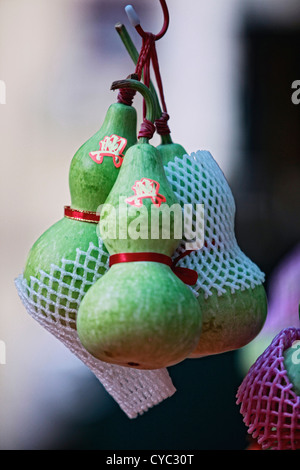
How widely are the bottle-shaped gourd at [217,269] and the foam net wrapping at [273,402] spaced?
4.4 inches

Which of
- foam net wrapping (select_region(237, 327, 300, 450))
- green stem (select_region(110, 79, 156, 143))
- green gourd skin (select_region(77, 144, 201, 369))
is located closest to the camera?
green gourd skin (select_region(77, 144, 201, 369))

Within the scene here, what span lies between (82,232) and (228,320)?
29 centimetres

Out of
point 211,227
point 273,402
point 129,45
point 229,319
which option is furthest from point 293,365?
point 129,45

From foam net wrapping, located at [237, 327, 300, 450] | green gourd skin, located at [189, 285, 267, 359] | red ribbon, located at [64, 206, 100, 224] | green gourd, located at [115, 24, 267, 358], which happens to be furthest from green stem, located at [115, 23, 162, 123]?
foam net wrapping, located at [237, 327, 300, 450]

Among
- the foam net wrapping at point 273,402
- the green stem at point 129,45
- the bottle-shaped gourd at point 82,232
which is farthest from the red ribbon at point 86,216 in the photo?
the foam net wrapping at point 273,402

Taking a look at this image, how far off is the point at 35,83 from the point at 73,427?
1274mm

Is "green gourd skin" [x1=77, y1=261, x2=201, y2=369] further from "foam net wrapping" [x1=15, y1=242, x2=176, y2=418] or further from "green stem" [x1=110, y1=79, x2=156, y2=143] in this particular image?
"green stem" [x1=110, y1=79, x2=156, y2=143]

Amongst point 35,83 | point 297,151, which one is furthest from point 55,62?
point 297,151

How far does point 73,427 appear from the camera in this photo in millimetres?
2600

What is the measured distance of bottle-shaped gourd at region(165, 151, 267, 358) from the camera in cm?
117

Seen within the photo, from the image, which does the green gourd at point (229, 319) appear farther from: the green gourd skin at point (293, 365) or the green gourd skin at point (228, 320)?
the green gourd skin at point (293, 365)

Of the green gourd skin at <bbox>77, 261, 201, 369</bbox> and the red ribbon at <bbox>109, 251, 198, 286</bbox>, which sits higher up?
the red ribbon at <bbox>109, 251, 198, 286</bbox>

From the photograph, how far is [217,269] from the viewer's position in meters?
1.21

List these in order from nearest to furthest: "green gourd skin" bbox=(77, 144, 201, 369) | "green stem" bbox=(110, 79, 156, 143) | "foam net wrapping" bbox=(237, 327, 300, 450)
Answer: "green gourd skin" bbox=(77, 144, 201, 369) → "green stem" bbox=(110, 79, 156, 143) → "foam net wrapping" bbox=(237, 327, 300, 450)
